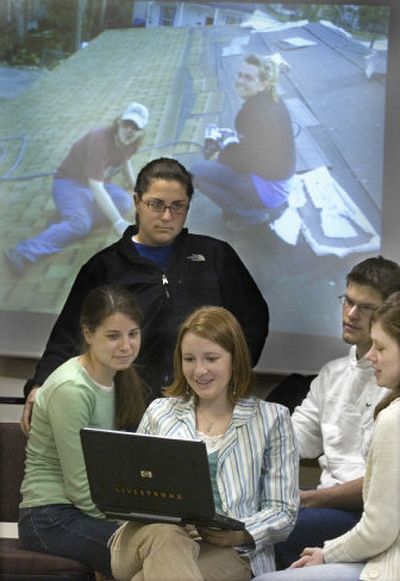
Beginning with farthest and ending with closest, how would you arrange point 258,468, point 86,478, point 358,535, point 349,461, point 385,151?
point 385,151 < point 349,461 < point 86,478 < point 258,468 < point 358,535

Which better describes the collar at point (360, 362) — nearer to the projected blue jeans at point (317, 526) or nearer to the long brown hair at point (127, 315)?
the projected blue jeans at point (317, 526)

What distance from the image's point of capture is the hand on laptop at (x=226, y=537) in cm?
318

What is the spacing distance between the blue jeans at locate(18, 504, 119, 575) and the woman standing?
557mm

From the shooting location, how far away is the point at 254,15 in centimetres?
465

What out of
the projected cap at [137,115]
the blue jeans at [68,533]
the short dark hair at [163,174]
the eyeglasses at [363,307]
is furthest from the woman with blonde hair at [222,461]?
the projected cap at [137,115]

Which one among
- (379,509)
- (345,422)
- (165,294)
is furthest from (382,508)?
(165,294)

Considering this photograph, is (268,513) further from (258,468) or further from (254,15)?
(254,15)

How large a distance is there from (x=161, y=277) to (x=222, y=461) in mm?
901

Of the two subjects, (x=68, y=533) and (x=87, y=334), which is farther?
(x=87, y=334)

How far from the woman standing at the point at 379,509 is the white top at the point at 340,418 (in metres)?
0.65

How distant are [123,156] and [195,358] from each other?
5.04 ft

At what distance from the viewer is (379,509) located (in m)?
2.99

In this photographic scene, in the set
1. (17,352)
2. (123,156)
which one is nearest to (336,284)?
(123,156)

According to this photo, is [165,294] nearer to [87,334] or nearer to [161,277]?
[161,277]
